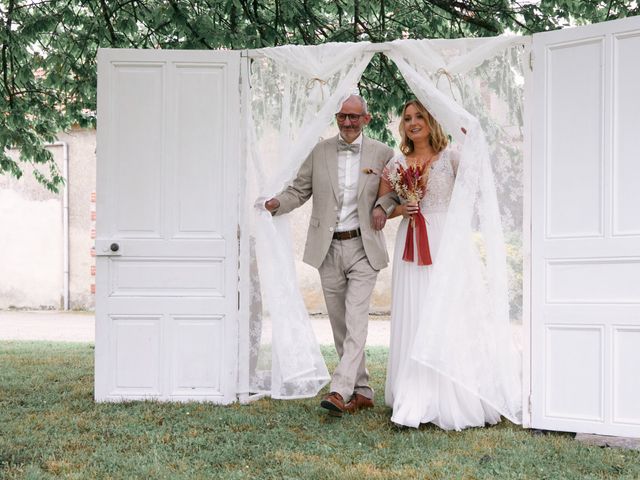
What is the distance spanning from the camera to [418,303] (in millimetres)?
5395

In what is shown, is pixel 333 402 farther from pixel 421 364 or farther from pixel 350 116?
pixel 350 116

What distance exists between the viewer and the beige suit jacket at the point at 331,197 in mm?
5668

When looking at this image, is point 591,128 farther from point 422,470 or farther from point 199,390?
point 199,390

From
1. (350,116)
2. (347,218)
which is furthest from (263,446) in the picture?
(350,116)

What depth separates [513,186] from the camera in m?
5.25

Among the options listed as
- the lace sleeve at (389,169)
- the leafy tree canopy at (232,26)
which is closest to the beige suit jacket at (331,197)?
the lace sleeve at (389,169)

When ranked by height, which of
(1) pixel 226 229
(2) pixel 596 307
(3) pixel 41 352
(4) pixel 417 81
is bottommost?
(3) pixel 41 352

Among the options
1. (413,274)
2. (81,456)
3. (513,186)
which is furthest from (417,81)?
(81,456)

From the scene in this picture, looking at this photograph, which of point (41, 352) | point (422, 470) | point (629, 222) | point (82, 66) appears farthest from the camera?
point (41, 352)

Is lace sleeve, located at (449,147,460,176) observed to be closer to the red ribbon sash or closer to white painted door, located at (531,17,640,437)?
the red ribbon sash

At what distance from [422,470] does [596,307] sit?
1.55 meters

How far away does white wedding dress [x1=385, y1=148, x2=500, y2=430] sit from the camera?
5105 millimetres

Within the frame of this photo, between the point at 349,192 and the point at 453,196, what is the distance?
0.84 meters

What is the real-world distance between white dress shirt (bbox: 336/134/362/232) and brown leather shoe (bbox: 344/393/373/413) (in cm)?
115
